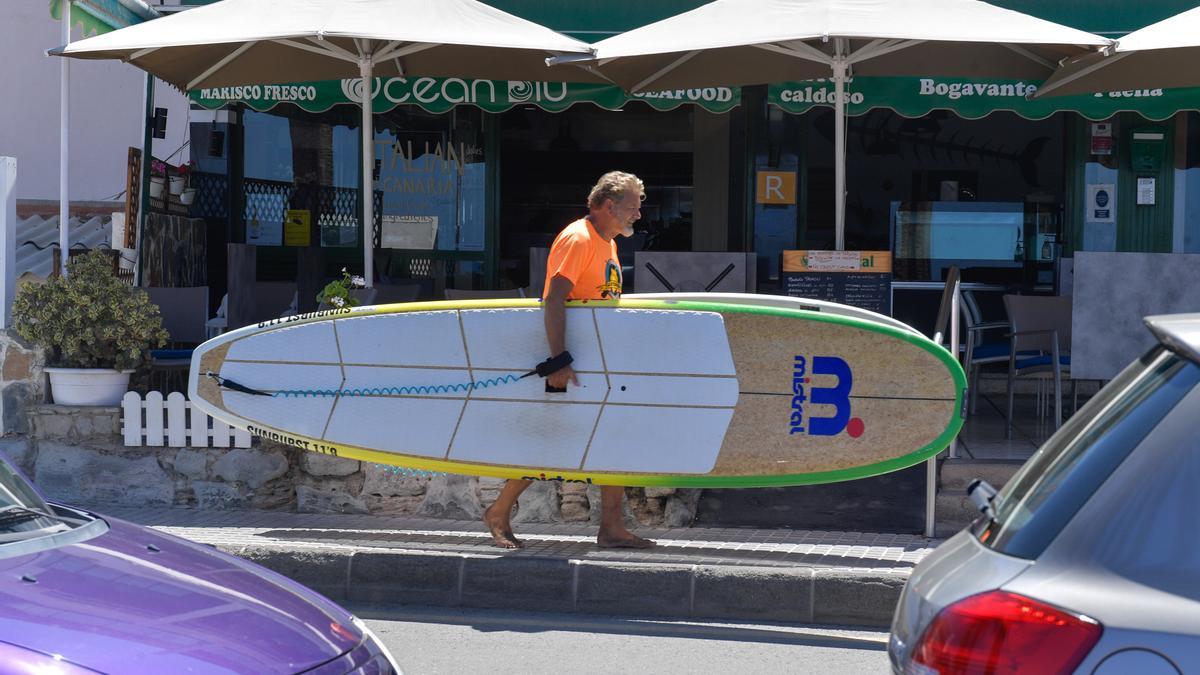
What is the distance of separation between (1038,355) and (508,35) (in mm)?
3989

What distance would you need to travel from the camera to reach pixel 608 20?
1063 centimetres

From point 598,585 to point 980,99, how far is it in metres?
5.65

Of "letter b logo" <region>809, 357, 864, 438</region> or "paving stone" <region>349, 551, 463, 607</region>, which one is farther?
"letter b logo" <region>809, 357, 864, 438</region>

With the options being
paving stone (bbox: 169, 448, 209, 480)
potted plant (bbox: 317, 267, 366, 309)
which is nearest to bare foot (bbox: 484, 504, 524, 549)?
potted plant (bbox: 317, 267, 366, 309)

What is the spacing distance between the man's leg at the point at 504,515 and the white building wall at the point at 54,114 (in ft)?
30.0

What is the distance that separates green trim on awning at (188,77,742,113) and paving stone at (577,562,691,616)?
4.65 metres

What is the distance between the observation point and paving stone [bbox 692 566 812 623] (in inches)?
239

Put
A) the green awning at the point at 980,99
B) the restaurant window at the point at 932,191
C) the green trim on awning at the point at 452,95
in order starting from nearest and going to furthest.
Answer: the green awning at the point at 980,99, the green trim on awning at the point at 452,95, the restaurant window at the point at 932,191

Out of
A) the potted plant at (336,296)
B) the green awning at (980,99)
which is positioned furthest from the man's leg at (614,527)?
the green awning at (980,99)

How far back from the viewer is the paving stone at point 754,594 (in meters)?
6.08

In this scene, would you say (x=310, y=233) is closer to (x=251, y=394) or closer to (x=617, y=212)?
(x=251, y=394)

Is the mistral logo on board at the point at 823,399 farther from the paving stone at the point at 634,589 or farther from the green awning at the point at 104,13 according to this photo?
the green awning at the point at 104,13

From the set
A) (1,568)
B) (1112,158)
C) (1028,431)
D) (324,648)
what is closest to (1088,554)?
(324,648)

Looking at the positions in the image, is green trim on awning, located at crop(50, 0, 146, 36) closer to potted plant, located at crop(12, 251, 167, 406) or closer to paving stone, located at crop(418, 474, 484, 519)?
potted plant, located at crop(12, 251, 167, 406)
